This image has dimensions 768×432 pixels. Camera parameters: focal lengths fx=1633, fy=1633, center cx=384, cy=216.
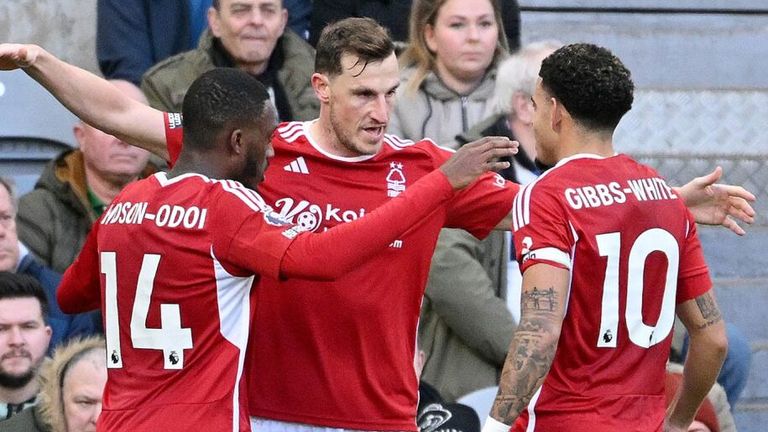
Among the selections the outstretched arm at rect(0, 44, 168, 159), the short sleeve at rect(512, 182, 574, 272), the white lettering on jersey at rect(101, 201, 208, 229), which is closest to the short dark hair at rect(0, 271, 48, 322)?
the outstretched arm at rect(0, 44, 168, 159)

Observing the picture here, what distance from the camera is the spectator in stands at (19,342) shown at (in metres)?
6.43

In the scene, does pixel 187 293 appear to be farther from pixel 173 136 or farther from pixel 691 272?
pixel 691 272

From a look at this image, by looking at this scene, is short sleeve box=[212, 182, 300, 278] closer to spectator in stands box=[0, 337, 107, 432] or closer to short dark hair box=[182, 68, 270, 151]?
short dark hair box=[182, 68, 270, 151]

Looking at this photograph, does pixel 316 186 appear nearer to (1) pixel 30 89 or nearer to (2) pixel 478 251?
(2) pixel 478 251

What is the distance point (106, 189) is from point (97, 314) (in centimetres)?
61

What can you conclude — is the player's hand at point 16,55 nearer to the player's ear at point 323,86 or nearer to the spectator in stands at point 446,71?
the player's ear at point 323,86

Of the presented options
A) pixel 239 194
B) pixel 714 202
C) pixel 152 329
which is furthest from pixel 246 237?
pixel 714 202

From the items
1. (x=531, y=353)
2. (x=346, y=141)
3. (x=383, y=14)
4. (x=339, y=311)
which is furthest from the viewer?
(x=383, y=14)

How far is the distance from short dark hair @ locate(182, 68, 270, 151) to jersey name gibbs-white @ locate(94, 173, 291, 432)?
0.41ft

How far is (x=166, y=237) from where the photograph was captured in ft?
14.9

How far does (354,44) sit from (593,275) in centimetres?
114

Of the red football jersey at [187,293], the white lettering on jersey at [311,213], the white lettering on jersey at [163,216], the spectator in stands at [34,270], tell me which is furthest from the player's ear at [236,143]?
the spectator in stands at [34,270]

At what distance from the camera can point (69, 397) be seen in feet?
20.3

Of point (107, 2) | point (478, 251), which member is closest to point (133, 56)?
point (107, 2)
